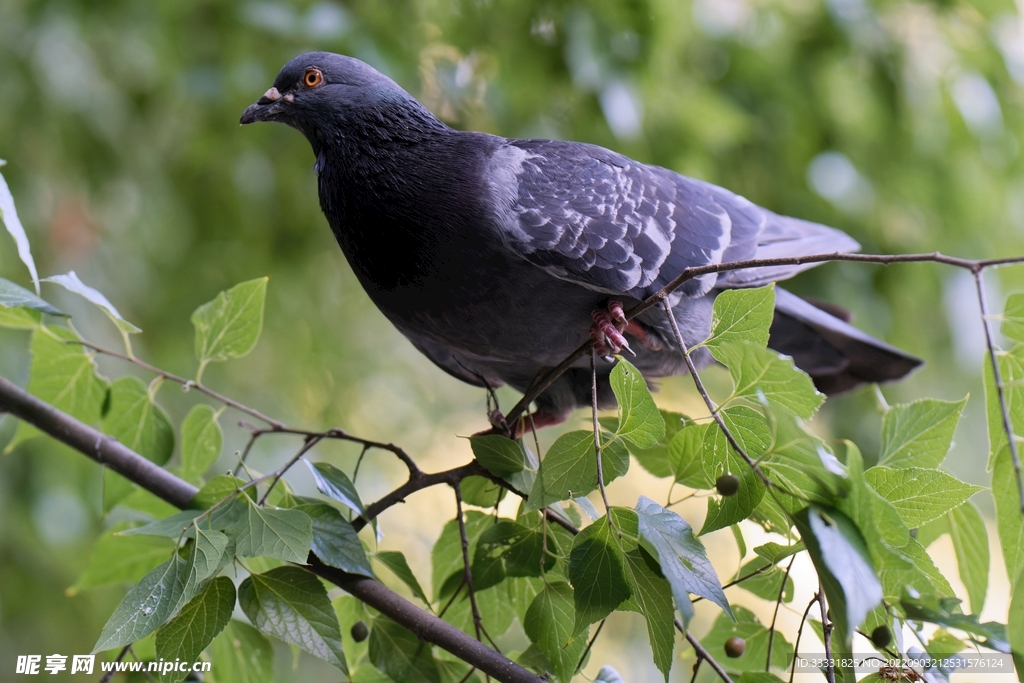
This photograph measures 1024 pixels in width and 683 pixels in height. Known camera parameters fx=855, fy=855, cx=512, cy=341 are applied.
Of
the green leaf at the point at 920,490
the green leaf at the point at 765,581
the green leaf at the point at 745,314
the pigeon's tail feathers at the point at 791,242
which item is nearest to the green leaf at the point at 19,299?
the green leaf at the point at 745,314

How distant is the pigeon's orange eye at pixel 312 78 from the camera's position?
2.02m

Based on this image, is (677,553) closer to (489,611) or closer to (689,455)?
(689,455)

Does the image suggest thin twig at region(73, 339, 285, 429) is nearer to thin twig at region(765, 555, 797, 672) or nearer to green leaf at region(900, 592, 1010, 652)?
thin twig at region(765, 555, 797, 672)

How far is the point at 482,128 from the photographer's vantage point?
3.28 m

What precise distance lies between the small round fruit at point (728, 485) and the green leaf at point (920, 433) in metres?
0.30

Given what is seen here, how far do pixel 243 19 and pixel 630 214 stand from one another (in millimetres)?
1586

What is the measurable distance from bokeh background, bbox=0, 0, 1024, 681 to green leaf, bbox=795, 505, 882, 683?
198 centimetres

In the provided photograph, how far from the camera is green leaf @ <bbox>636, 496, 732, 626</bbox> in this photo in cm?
104

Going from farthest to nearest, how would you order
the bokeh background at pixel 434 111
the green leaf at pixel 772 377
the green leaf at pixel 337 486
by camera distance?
the bokeh background at pixel 434 111 → the green leaf at pixel 337 486 → the green leaf at pixel 772 377

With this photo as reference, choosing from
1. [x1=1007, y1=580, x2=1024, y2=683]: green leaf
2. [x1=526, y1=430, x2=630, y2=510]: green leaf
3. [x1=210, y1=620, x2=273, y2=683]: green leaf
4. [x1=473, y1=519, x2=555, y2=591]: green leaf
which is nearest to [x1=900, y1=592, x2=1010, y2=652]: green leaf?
[x1=1007, y1=580, x2=1024, y2=683]: green leaf

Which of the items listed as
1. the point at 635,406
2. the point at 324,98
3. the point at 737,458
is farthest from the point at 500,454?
the point at 324,98

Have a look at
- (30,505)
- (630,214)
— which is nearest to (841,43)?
(630,214)

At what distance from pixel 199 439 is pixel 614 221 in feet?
3.31

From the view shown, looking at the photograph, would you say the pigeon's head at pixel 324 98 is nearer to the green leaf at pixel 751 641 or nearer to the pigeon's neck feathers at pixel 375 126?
the pigeon's neck feathers at pixel 375 126
